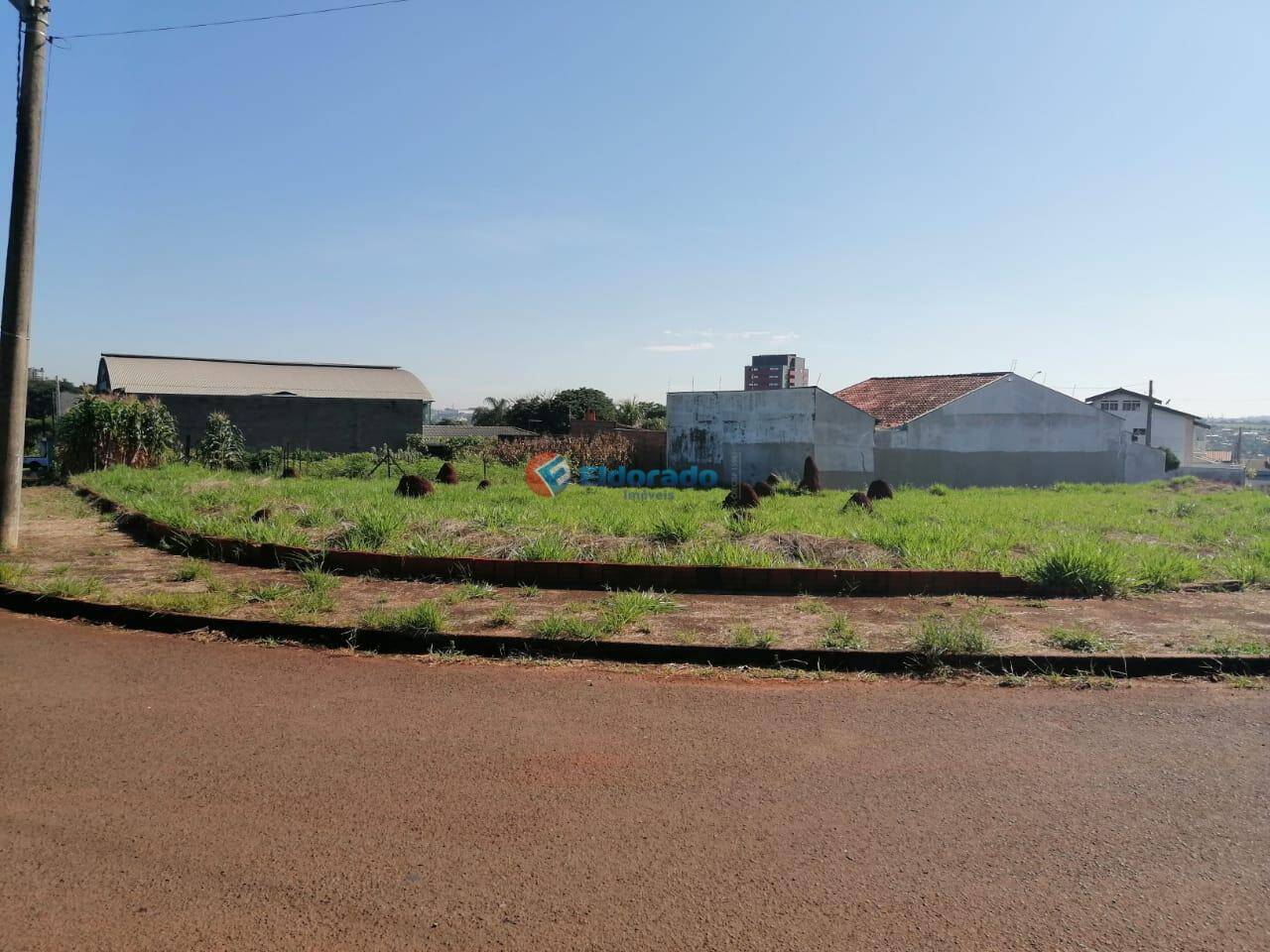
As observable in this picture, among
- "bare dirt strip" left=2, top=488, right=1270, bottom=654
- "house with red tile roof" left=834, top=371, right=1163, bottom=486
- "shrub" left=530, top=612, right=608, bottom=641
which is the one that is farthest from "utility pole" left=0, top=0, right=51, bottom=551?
"house with red tile roof" left=834, top=371, right=1163, bottom=486

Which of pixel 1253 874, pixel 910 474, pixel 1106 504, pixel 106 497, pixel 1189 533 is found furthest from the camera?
pixel 910 474

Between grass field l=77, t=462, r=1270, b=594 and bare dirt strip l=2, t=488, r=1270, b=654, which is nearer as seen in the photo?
bare dirt strip l=2, t=488, r=1270, b=654

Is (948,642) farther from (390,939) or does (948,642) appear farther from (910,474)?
(910,474)

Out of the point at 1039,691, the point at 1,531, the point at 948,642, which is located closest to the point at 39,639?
the point at 1,531

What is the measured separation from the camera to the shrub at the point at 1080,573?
26.1 feet

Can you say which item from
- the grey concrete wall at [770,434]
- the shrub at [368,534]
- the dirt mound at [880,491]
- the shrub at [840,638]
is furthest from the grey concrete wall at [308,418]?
the shrub at [840,638]

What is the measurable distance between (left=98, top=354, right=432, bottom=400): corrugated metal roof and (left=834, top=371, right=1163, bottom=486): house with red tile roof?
22433 mm

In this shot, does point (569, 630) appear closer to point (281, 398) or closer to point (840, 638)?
point (840, 638)

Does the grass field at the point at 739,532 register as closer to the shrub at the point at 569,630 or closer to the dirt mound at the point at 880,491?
the shrub at the point at 569,630

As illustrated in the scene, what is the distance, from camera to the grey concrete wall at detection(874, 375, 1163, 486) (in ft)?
102

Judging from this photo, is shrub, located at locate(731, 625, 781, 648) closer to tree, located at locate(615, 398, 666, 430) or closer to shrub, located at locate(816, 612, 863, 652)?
shrub, located at locate(816, 612, 863, 652)

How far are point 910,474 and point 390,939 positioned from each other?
98.6ft

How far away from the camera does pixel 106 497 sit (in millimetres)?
14445

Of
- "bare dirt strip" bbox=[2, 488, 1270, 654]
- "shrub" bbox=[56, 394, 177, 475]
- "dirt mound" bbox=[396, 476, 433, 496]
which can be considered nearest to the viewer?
"bare dirt strip" bbox=[2, 488, 1270, 654]
